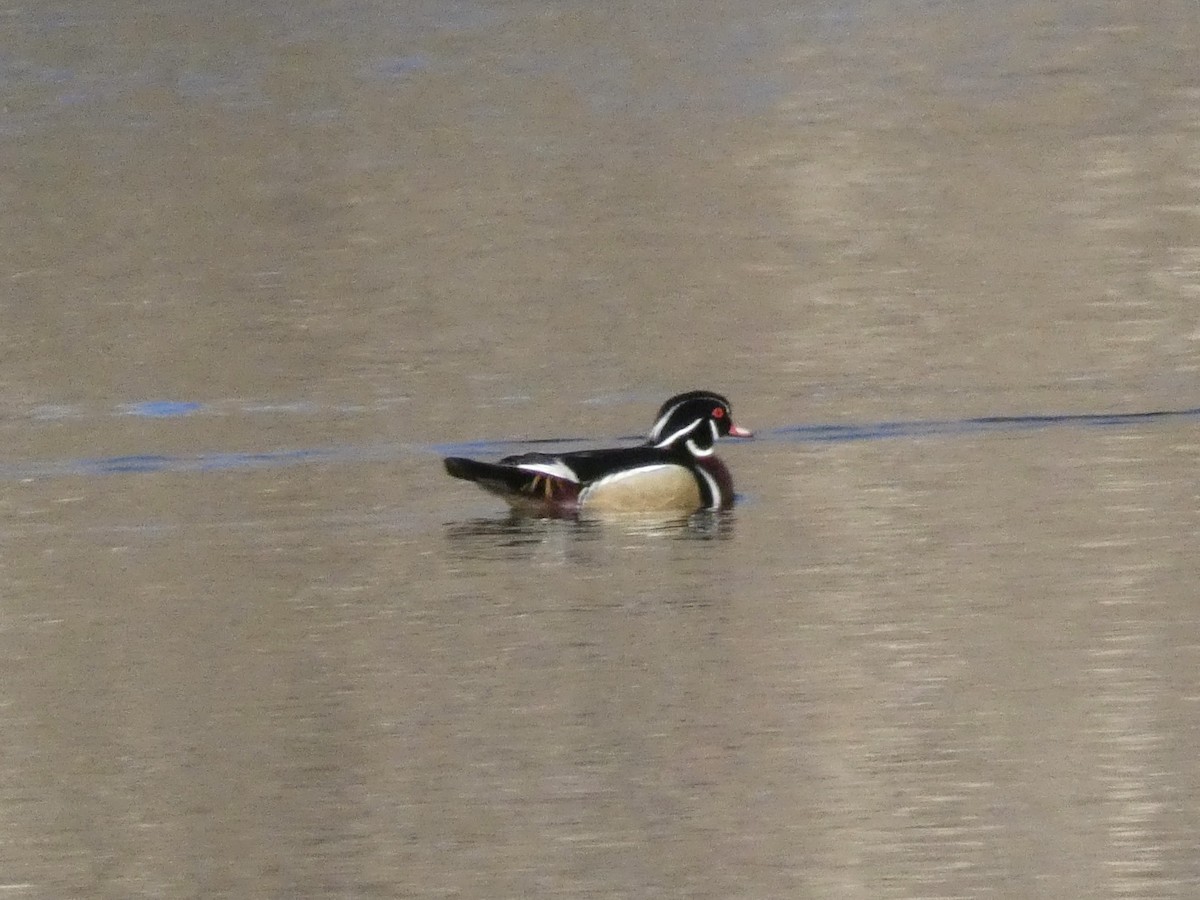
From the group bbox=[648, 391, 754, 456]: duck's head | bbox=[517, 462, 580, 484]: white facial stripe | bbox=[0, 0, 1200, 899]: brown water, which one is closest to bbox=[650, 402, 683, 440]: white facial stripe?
bbox=[648, 391, 754, 456]: duck's head

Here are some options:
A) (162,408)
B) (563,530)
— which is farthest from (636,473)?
(162,408)

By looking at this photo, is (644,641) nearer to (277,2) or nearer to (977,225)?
(977,225)

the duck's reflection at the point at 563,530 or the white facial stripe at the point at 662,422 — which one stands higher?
the white facial stripe at the point at 662,422

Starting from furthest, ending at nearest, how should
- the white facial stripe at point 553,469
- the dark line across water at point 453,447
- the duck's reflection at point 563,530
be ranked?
the dark line across water at point 453,447 → the white facial stripe at point 553,469 → the duck's reflection at point 563,530

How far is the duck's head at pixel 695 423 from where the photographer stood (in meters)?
10.3

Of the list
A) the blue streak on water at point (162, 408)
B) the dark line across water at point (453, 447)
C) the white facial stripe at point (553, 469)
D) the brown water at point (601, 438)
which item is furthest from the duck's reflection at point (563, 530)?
the blue streak on water at point (162, 408)

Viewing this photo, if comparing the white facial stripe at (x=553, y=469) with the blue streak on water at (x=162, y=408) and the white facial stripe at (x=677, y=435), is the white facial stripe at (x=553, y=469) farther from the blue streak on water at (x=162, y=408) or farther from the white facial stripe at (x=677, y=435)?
the blue streak on water at (x=162, y=408)

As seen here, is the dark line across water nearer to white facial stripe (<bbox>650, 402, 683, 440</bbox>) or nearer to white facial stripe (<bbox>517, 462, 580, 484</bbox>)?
white facial stripe (<bbox>650, 402, 683, 440</bbox>)

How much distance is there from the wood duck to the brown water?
14 centimetres

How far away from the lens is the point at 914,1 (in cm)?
2372

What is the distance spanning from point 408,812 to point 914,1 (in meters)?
18.0

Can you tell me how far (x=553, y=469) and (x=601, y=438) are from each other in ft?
4.43

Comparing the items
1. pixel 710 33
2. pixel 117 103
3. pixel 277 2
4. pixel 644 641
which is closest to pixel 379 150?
pixel 117 103

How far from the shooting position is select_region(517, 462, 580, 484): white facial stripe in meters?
9.86
